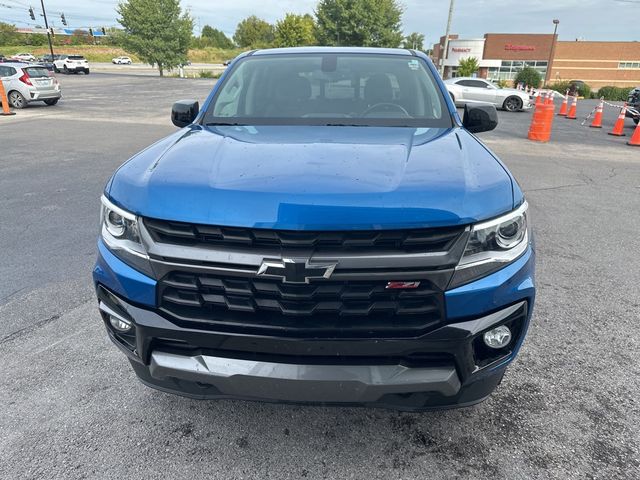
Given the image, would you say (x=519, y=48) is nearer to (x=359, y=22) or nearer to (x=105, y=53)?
(x=359, y=22)

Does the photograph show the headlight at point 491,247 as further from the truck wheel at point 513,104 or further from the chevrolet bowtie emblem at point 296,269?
the truck wheel at point 513,104

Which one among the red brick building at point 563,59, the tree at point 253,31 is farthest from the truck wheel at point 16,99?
the tree at point 253,31

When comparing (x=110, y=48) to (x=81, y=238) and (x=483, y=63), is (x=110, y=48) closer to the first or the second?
(x=483, y=63)

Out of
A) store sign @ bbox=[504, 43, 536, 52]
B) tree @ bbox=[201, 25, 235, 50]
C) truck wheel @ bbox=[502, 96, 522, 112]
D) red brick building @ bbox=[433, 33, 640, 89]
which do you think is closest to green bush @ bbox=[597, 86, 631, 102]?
truck wheel @ bbox=[502, 96, 522, 112]

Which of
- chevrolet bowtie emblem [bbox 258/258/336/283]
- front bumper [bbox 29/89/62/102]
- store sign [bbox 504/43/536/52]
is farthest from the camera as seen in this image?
store sign [bbox 504/43/536/52]

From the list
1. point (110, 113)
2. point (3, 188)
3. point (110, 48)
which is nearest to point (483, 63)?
point (110, 113)

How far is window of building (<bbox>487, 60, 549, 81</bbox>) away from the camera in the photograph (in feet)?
204

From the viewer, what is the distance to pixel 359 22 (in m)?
47.0

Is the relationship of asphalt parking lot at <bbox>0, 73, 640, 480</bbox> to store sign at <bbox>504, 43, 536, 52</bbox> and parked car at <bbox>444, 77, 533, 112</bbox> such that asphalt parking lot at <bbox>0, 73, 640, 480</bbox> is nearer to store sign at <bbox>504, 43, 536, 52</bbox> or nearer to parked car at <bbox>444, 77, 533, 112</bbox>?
parked car at <bbox>444, 77, 533, 112</bbox>

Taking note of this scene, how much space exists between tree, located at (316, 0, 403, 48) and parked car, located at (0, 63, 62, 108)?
35064mm

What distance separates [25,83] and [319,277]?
1940 centimetres

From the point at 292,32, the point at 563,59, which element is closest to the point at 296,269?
the point at 292,32

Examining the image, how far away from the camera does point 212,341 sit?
1785mm

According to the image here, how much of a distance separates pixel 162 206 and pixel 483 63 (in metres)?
69.2
